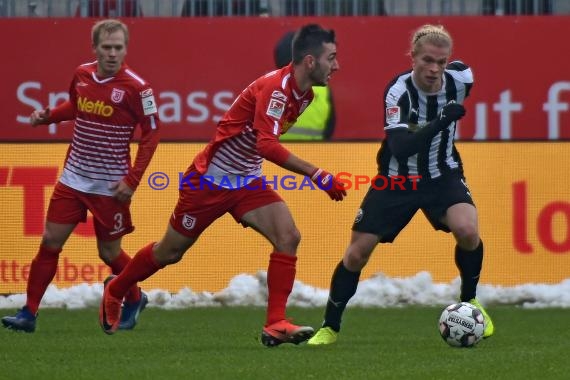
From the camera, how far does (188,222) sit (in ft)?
28.5

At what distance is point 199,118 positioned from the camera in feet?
46.9

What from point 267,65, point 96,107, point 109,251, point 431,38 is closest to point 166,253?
point 109,251

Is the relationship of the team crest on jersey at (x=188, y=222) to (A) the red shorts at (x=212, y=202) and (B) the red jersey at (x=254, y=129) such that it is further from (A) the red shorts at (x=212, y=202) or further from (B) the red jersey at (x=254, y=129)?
(B) the red jersey at (x=254, y=129)

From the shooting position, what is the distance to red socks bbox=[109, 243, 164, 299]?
8.90m

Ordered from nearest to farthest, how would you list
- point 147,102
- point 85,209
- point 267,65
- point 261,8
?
point 147,102
point 85,209
point 267,65
point 261,8

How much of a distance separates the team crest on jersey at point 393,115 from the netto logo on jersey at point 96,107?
2031 millimetres

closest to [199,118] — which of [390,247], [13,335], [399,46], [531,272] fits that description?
[399,46]

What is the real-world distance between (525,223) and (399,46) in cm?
288

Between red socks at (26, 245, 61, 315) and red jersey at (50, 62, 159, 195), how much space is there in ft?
1.59

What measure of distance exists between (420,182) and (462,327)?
94 cm

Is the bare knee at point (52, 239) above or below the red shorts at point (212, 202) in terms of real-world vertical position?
below

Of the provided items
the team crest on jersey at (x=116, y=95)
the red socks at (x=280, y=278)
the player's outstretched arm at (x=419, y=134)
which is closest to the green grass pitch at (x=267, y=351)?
the red socks at (x=280, y=278)

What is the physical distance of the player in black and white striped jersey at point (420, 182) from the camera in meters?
8.60

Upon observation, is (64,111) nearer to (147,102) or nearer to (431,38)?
(147,102)
